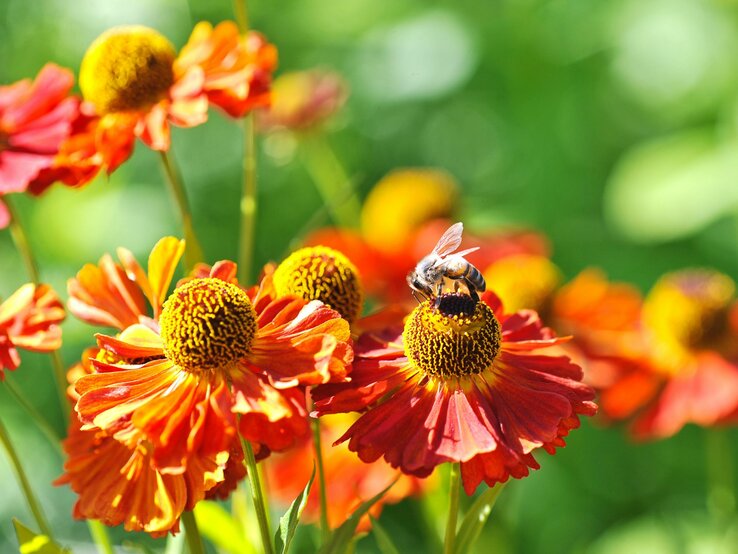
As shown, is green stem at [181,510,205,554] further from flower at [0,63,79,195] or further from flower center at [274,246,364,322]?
flower at [0,63,79,195]

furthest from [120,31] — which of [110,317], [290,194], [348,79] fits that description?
[348,79]

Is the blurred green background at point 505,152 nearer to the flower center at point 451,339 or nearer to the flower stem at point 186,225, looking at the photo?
the flower stem at point 186,225

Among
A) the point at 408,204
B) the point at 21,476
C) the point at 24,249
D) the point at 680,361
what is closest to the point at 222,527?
the point at 21,476

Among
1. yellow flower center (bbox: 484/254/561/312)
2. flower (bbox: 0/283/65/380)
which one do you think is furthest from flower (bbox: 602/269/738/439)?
flower (bbox: 0/283/65/380)

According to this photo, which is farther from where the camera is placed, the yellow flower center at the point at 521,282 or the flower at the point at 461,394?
the yellow flower center at the point at 521,282

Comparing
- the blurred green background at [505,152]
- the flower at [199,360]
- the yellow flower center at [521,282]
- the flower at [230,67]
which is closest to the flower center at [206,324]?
the flower at [199,360]

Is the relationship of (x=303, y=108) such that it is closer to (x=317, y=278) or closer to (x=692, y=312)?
(x=692, y=312)

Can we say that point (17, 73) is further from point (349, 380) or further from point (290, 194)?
point (349, 380)

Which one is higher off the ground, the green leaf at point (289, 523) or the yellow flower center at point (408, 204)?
the green leaf at point (289, 523)
